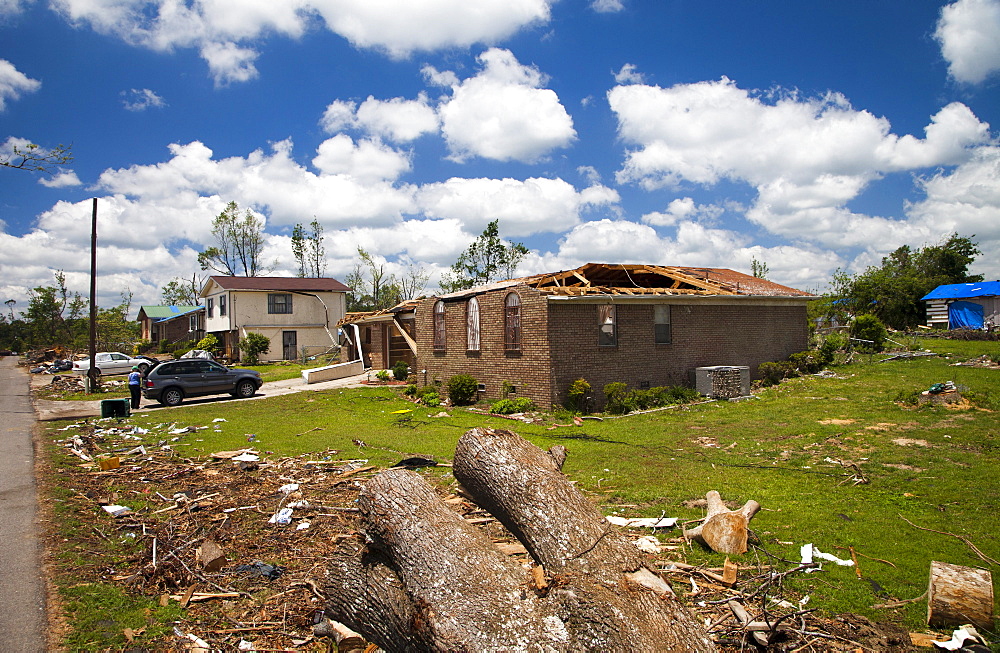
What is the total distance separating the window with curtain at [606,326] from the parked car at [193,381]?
12.7 m

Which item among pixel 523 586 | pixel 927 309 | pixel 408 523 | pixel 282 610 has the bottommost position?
pixel 282 610

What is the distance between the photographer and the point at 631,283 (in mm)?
18219

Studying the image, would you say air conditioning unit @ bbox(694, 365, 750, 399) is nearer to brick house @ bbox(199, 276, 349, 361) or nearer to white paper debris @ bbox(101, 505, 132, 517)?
white paper debris @ bbox(101, 505, 132, 517)

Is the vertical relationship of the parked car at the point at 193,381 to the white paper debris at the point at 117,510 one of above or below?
above

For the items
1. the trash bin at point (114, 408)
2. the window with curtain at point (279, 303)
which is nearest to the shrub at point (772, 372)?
the trash bin at point (114, 408)

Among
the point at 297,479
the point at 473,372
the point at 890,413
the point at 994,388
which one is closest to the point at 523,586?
the point at 297,479

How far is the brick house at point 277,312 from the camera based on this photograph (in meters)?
35.6

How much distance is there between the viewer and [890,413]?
39.6 ft

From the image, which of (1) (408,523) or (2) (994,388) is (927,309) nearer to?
(2) (994,388)

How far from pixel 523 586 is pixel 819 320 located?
31.9m

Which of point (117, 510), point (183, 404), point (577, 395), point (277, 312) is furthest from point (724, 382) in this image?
point (277, 312)

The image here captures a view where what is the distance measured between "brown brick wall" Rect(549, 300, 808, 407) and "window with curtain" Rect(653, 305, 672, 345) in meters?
0.17

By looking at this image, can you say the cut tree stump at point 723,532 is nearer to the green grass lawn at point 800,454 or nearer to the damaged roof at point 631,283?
the green grass lawn at point 800,454

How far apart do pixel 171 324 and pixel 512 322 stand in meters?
45.4
